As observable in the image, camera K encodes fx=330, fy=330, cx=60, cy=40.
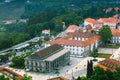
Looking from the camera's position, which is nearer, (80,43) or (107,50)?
(80,43)

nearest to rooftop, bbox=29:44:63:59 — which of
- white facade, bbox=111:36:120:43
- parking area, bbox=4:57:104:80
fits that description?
parking area, bbox=4:57:104:80

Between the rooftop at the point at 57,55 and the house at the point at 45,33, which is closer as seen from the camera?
the rooftop at the point at 57,55

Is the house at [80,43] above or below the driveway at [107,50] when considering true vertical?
above

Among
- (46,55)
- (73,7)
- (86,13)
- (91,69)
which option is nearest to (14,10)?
(73,7)

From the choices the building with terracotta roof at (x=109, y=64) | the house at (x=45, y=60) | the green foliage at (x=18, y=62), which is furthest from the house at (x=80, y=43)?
the building with terracotta roof at (x=109, y=64)

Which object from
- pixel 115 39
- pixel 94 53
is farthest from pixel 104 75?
pixel 115 39

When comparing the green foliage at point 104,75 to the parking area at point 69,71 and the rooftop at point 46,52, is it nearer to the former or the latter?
the parking area at point 69,71

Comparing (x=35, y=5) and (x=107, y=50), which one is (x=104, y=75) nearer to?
(x=107, y=50)

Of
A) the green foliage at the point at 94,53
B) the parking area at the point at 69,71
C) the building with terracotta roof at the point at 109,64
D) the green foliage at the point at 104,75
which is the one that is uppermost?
the green foliage at the point at 104,75

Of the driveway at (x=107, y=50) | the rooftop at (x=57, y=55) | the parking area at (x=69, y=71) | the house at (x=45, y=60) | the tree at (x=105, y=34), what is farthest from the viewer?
the tree at (x=105, y=34)
